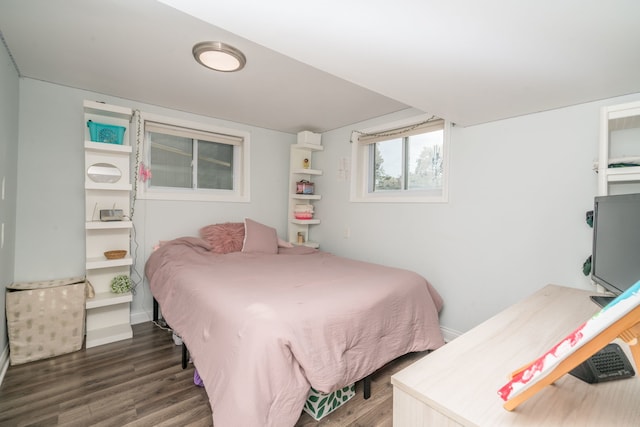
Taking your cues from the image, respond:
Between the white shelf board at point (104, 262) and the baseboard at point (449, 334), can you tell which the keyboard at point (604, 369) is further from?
the white shelf board at point (104, 262)

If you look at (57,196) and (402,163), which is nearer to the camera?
(57,196)

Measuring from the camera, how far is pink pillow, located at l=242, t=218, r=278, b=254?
315cm

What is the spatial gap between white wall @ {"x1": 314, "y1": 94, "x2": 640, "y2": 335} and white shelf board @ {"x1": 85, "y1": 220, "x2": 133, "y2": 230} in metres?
2.45

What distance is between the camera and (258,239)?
3199mm

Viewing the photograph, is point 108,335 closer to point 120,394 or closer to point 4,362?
point 4,362

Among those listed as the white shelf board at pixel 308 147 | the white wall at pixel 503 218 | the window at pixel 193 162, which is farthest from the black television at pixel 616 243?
the window at pixel 193 162

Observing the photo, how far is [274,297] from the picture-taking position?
1705mm

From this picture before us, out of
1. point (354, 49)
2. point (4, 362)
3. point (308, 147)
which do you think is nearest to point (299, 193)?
point (308, 147)

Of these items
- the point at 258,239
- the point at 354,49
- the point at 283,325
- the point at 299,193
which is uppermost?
the point at 354,49

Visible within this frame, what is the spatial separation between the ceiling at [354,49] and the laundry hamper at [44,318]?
1712 mm

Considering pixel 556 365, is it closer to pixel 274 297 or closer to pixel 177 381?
pixel 274 297

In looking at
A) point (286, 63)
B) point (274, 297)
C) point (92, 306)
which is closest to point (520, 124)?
point (286, 63)

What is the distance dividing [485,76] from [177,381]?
2.68 meters

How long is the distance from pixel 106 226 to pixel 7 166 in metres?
0.73
